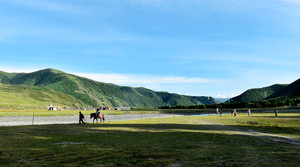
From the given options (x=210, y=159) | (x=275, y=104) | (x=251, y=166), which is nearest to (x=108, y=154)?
(x=210, y=159)

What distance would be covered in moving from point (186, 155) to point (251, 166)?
3.47 metres

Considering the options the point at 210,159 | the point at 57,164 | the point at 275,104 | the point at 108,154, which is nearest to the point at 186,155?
the point at 210,159

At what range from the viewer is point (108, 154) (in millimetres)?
12336

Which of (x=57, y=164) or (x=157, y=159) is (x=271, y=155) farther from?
(x=57, y=164)

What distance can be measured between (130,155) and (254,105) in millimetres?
208132

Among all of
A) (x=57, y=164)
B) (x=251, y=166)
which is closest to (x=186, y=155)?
(x=251, y=166)

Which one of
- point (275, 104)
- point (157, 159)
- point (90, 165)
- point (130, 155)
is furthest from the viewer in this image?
point (275, 104)

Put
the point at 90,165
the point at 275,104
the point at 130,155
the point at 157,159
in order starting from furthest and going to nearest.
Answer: the point at 275,104, the point at 130,155, the point at 157,159, the point at 90,165

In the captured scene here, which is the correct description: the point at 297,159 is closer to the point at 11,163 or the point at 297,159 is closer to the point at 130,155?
the point at 130,155

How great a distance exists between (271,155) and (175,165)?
6209 millimetres

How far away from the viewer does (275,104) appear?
185m

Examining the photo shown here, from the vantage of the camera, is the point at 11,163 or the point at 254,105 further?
the point at 254,105

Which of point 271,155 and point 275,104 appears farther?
point 275,104

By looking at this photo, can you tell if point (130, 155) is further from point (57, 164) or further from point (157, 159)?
point (57, 164)
